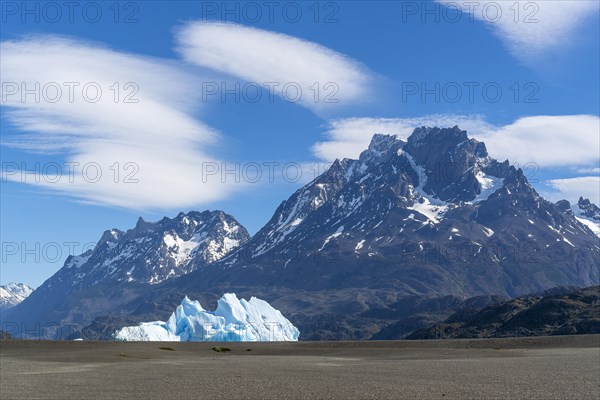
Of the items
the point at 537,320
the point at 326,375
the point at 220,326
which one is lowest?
the point at 220,326

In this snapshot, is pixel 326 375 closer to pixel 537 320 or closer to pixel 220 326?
pixel 220 326

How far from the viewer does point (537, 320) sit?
148m

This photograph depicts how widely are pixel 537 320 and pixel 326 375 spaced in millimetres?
115662

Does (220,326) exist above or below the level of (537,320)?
below

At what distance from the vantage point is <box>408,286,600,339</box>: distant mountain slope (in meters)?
129

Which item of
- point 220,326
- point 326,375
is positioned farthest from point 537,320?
point 326,375

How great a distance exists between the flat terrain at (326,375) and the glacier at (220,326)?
73053 millimetres

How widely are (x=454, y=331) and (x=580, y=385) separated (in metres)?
136

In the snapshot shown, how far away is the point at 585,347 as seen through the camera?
2655 inches

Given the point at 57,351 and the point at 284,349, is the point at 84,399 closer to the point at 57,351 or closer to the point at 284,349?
the point at 57,351

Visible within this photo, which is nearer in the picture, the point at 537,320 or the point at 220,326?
the point at 537,320

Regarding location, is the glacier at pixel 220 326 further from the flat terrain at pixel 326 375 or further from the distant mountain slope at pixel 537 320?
the flat terrain at pixel 326 375

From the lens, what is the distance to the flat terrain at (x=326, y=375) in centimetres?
3347

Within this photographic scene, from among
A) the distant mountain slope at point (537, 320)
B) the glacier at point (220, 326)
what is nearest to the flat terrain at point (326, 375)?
the distant mountain slope at point (537, 320)
